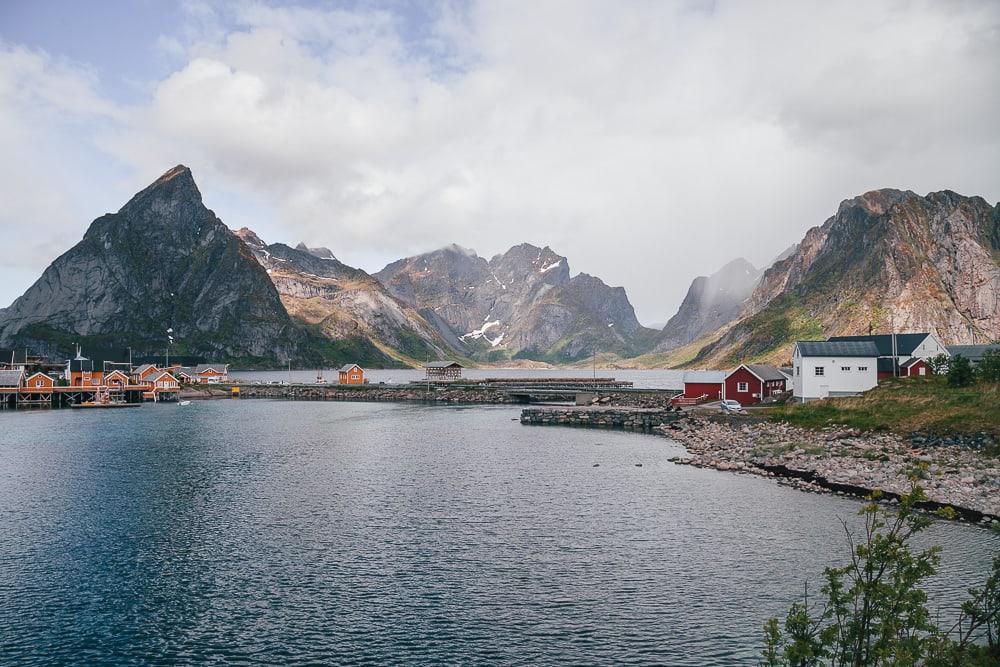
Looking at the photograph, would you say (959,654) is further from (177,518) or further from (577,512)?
(177,518)

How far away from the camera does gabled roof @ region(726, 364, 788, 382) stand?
104562 mm

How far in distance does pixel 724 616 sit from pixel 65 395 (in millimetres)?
183546

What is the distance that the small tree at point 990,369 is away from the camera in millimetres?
71875

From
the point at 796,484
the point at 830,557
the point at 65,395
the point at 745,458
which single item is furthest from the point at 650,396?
the point at 65,395

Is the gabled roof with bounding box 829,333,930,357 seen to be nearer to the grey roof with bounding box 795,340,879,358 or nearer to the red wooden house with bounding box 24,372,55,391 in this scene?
the grey roof with bounding box 795,340,879,358

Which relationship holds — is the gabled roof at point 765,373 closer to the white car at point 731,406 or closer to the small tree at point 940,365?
the white car at point 731,406

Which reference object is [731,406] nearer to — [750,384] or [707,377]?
[750,384]

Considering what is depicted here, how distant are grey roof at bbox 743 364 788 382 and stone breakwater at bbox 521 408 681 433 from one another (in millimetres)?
14979

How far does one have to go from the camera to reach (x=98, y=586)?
105 ft

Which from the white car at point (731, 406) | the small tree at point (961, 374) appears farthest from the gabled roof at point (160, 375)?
the small tree at point (961, 374)

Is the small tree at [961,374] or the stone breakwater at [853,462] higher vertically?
the small tree at [961,374]

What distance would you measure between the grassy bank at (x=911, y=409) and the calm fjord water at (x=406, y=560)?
73.1 feet

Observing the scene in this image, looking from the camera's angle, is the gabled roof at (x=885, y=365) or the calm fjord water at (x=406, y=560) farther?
the gabled roof at (x=885, y=365)

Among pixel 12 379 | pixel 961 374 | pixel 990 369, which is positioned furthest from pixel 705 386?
pixel 12 379
